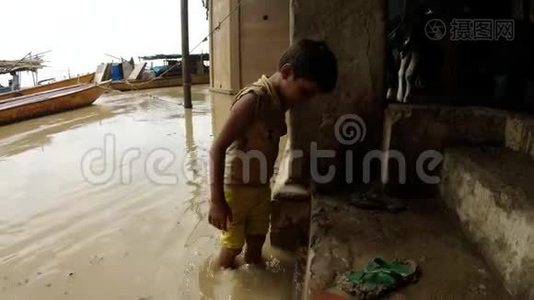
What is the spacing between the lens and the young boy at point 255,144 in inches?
80.3

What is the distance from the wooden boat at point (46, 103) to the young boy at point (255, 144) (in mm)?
8432

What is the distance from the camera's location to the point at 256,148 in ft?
7.64

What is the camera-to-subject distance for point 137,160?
5391 mm

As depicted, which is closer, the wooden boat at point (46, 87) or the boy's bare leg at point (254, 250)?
the boy's bare leg at point (254, 250)

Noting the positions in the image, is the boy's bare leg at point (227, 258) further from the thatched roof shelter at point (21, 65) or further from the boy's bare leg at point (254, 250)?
the thatched roof shelter at point (21, 65)

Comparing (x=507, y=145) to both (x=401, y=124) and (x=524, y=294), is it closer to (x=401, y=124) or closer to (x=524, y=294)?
(x=401, y=124)

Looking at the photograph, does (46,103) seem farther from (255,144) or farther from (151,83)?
(255,144)

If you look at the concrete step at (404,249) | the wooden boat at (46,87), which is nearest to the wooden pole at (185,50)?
the wooden boat at (46,87)

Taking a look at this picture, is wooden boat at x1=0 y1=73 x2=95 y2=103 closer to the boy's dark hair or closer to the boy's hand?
the boy's hand
